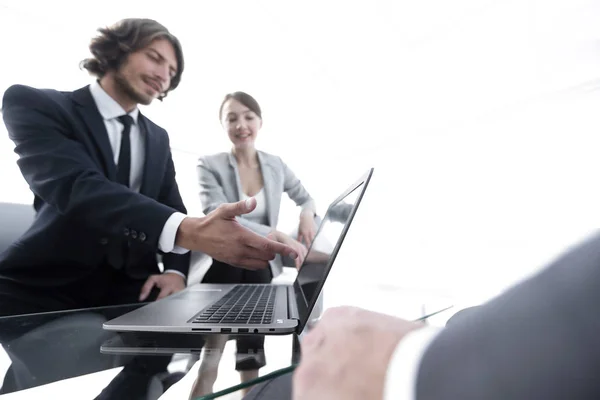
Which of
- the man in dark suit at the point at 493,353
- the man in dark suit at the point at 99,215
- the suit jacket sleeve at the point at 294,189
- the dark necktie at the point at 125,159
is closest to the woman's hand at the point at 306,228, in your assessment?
the suit jacket sleeve at the point at 294,189

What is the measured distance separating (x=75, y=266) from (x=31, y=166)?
0.29 metres

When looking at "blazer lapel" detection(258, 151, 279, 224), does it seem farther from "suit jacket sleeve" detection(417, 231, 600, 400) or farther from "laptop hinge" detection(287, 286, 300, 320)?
"suit jacket sleeve" detection(417, 231, 600, 400)

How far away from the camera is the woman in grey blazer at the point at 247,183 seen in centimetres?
138

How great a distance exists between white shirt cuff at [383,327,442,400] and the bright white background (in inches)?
47.1

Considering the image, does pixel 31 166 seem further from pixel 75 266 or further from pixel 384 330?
pixel 384 330

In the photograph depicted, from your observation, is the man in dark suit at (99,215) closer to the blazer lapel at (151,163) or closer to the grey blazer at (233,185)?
the blazer lapel at (151,163)

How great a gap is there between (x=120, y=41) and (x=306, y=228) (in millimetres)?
1078

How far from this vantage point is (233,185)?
1562 millimetres

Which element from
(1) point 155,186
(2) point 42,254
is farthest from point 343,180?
(2) point 42,254

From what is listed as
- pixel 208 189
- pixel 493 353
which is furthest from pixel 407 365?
pixel 208 189

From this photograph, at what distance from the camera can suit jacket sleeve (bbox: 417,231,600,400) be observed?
0.40 feet

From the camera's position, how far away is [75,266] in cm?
89

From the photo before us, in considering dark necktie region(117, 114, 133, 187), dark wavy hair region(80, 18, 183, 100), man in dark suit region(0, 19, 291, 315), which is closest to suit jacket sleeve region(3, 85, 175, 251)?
man in dark suit region(0, 19, 291, 315)

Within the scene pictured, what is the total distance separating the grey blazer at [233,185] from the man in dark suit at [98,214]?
1.01 ft
